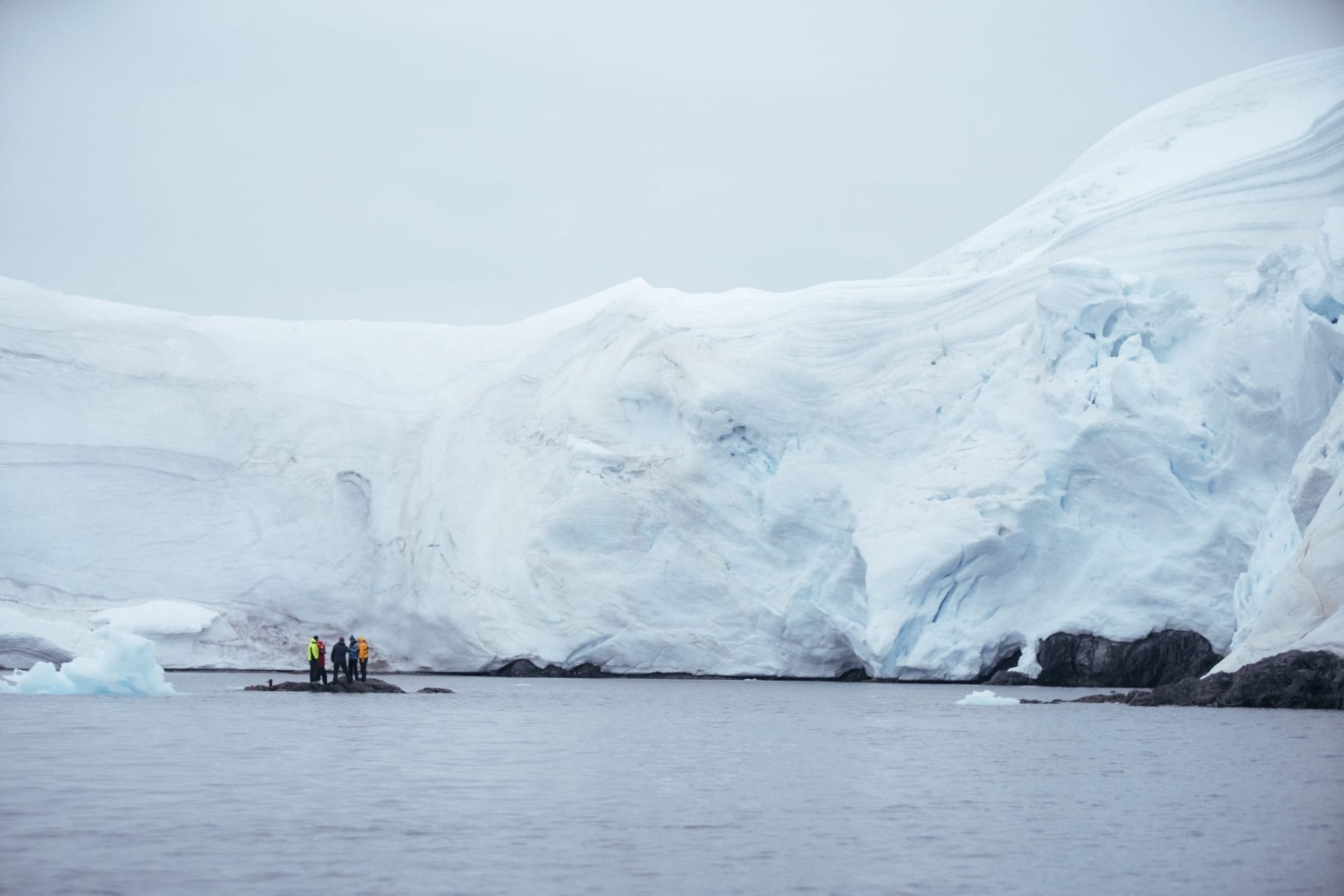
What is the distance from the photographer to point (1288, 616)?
1669 centimetres

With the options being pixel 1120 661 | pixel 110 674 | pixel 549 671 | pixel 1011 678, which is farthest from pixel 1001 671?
pixel 110 674

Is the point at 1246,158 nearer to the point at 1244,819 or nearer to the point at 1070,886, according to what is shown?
the point at 1244,819

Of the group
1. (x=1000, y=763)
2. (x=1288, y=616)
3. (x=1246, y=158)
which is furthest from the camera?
(x=1246, y=158)

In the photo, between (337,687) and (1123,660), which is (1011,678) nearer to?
(1123,660)

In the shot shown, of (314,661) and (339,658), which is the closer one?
(314,661)

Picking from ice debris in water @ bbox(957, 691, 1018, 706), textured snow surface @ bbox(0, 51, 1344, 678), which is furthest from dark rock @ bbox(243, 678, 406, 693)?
ice debris in water @ bbox(957, 691, 1018, 706)

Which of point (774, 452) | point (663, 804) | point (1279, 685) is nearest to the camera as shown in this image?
point (663, 804)

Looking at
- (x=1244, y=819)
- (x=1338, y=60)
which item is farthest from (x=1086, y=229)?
(x=1244, y=819)

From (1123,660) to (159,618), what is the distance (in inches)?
597

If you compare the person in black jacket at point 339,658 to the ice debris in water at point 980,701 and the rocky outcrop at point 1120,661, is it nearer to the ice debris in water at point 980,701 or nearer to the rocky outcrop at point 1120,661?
the ice debris in water at point 980,701

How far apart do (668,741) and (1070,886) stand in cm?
669

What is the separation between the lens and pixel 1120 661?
878 inches

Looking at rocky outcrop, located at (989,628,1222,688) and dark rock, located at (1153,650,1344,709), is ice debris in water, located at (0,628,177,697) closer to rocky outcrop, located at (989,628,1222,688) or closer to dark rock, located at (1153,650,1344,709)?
dark rock, located at (1153,650,1344,709)

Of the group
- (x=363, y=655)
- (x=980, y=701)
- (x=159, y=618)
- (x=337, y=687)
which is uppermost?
(x=159, y=618)
